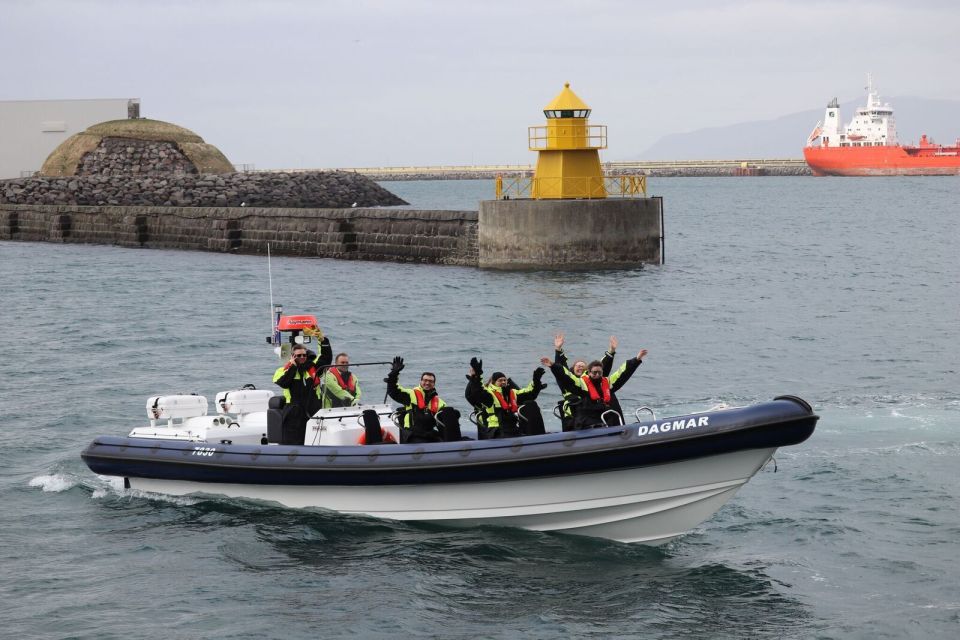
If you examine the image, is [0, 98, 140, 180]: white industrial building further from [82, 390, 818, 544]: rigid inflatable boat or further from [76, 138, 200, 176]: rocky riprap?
[82, 390, 818, 544]: rigid inflatable boat

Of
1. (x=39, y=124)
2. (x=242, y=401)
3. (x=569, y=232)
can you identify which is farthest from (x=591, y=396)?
(x=39, y=124)

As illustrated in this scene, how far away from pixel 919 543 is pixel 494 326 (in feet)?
45.9

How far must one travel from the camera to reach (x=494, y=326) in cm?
2423

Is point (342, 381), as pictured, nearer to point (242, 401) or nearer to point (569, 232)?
point (242, 401)

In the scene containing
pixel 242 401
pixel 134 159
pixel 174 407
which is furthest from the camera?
pixel 134 159

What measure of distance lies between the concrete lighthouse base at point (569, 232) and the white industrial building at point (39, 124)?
4531 centimetres

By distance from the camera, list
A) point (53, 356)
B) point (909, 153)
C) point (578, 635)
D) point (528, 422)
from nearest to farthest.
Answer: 1. point (578, 635)
2. point (528, 422)
3. point (53, 356)
4. point (909, 153)

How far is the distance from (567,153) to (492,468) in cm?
2265

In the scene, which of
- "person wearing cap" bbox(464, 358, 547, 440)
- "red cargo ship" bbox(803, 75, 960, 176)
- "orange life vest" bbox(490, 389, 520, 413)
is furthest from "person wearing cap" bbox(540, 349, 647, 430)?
"red cargo ship" bbox(803, 75, 960, 176)

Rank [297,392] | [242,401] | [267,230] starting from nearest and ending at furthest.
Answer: [297,392]
[242,401]
[267,230]

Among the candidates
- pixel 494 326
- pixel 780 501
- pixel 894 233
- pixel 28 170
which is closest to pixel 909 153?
pixel 894 233

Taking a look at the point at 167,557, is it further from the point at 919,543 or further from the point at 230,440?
the point at 919,543

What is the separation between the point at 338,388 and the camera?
1183 centimetres

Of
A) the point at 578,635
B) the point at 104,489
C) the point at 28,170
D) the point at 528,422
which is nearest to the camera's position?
the point at 578,635
